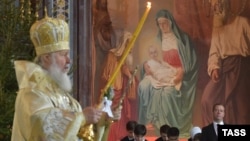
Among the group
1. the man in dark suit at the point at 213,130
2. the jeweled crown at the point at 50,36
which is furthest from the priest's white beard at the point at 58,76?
the man in dark suit at the point at 213,130

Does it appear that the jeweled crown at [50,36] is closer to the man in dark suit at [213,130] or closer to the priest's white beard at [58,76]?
the priest's white beard at [58,76]

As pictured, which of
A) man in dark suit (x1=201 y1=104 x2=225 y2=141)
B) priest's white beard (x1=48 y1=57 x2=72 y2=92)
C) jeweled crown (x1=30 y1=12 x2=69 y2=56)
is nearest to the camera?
priest's white beard (x1=48 y1=57 x2=72 y2=92)

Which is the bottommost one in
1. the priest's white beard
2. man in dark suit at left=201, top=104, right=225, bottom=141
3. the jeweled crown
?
man in dark suit at left=201, top=104, right=225, bottom=141

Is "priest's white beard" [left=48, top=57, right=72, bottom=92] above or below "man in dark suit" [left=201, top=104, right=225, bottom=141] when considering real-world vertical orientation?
above

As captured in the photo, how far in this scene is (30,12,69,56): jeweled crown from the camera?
4.96 m

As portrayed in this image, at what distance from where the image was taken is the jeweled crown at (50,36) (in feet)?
16.3

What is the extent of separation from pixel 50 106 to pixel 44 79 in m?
0.24

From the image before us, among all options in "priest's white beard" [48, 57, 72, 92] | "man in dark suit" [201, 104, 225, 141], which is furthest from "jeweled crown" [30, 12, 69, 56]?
"man in dark suit" [201, 104, 225, 141]

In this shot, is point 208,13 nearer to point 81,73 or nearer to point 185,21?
point 185,21

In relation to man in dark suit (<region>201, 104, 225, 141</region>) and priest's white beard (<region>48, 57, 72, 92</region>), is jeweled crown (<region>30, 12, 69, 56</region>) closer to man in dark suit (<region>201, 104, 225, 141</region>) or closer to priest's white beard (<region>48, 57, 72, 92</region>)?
priest's white beard (<region>48, 57, 72, 92</region>)

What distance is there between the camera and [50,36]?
5035mm

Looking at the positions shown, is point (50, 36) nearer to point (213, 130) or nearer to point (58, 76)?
point (58, 76)

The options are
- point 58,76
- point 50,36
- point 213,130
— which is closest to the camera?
point 58,76

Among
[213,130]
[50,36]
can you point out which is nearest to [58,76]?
[50,36]
